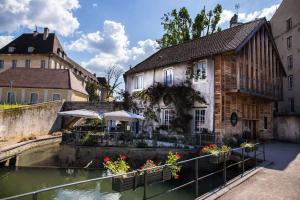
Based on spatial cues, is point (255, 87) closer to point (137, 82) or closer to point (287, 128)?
point (287, 128)

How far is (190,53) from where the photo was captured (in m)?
20.2

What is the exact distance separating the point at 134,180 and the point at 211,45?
53.7 ft

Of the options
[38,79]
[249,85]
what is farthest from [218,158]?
[38,79]

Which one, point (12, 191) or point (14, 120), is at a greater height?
point (14, 120)

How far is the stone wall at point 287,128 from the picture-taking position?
21.1 m

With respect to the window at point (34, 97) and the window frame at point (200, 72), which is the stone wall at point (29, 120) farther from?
the window frame at point (200, 72)

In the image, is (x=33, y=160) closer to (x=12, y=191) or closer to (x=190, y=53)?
(x=12, y=191)

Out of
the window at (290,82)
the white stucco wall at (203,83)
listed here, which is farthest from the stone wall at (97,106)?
the window at (290,82)

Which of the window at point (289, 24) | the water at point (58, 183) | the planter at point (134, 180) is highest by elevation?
the window at point (289, 24)

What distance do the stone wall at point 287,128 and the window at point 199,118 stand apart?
9.64 meters

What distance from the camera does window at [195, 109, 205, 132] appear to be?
17641mm

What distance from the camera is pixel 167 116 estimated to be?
20109 mm

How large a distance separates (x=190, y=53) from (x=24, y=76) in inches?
1150

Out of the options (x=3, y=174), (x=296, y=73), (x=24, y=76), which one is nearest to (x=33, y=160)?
(x=3, y=174)
